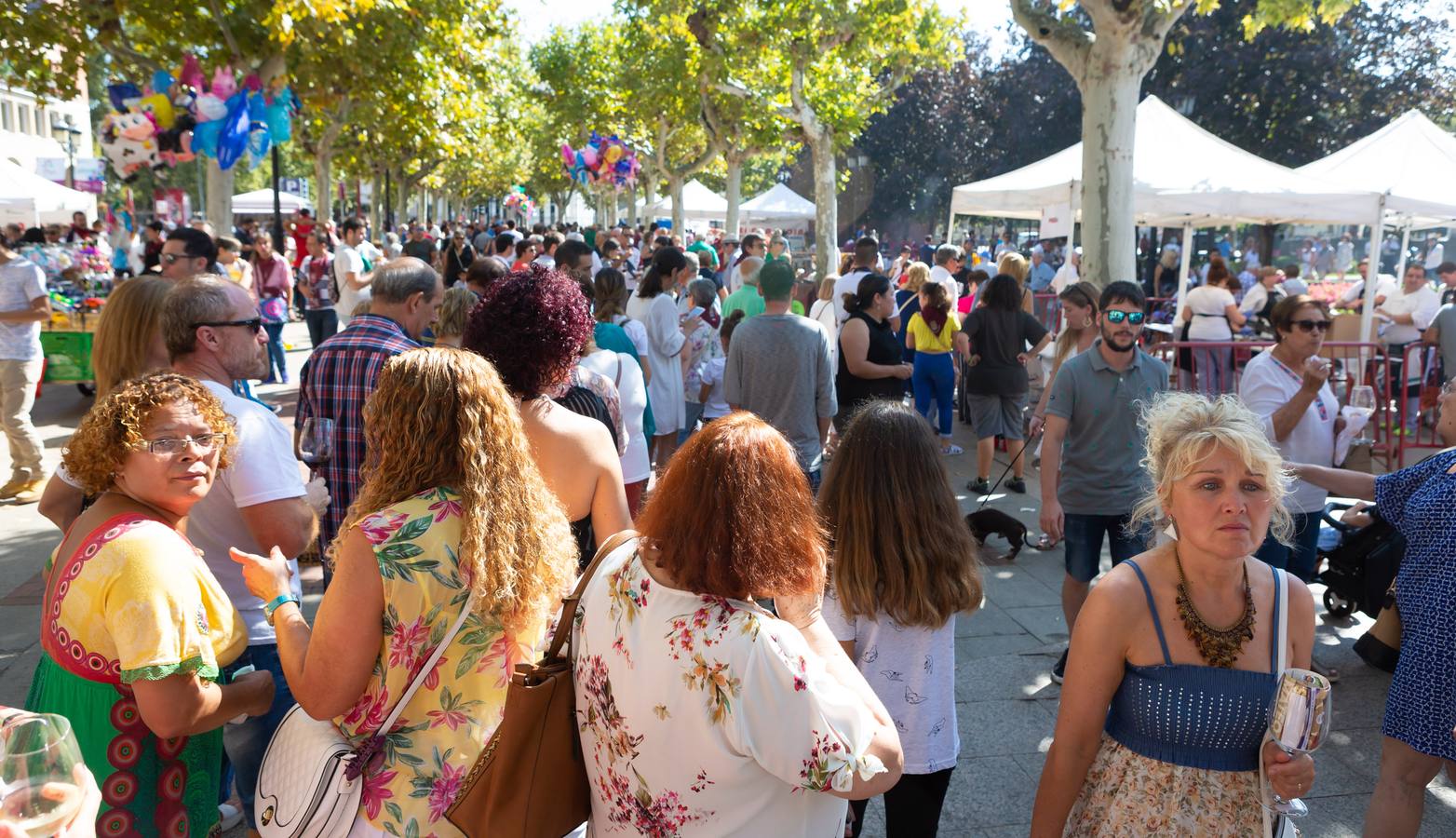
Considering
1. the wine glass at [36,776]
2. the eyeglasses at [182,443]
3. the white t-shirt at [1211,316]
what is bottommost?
the wine glass at [36,776]

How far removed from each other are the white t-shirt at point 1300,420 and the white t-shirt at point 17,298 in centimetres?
766

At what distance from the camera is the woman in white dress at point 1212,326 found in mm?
9773

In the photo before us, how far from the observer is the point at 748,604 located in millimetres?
1812

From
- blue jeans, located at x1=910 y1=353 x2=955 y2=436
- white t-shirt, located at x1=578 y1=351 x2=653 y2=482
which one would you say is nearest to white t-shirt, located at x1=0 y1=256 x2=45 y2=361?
white t-shirt, located at x1=578 y1=351 x2=653 y2=482

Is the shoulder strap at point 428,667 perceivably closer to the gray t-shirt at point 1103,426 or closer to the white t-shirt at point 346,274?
the gray t-shirt at point 1103,426

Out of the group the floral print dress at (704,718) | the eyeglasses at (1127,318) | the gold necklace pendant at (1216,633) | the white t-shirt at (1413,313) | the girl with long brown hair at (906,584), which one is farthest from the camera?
the white t-shirt at (1413,313)

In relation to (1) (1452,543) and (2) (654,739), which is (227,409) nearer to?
(2) (654,739)

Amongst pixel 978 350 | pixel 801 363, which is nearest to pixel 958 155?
pixel 978 350

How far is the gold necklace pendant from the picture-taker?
2.32 metres

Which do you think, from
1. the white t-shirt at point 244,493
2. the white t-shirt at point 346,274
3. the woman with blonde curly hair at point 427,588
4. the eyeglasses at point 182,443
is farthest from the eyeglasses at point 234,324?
the white t-shirt at point 346,274

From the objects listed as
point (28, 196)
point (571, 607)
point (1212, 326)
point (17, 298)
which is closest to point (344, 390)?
point (571, 607)

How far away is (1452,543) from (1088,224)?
6.37m

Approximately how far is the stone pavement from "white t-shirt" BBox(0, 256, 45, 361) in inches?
44.7

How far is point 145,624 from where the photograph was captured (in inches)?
80.9
